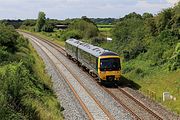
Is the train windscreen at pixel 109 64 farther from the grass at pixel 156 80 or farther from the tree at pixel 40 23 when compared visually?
the tree at pixel 40 23

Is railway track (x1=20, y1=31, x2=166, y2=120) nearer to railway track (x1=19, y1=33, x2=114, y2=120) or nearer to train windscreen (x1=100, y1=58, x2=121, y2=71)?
railway track (x1=19, y1=33, x2=114, y2=120)

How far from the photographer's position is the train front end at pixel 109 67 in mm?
31734

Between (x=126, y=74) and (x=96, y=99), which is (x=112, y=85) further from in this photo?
(x=96, y=99)

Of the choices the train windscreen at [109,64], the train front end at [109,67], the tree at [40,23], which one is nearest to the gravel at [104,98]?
the train front end at [109,67]

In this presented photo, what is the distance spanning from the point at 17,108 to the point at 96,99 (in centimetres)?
1096

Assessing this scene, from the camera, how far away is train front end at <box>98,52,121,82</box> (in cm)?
3173

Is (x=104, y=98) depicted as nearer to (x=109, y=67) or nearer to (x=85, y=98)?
(x=85, y=98)

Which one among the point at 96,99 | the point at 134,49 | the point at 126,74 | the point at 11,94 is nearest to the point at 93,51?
the point at 126,74

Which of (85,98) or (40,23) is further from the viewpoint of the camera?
(40,23)

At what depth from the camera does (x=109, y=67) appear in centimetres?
3195

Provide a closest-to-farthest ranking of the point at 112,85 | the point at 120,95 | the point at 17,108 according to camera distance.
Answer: the point at 17,108 < the point at 120,95 < the point at 112,85

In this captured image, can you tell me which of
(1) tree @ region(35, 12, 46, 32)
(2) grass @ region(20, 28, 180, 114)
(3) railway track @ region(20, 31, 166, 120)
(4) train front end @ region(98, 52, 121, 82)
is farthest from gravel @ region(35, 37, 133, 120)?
(1) tree @ region(35, 12, 46, 32)

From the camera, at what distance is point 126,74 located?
36250mm

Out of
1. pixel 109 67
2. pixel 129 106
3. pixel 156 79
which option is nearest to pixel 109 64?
pixel 109 67
